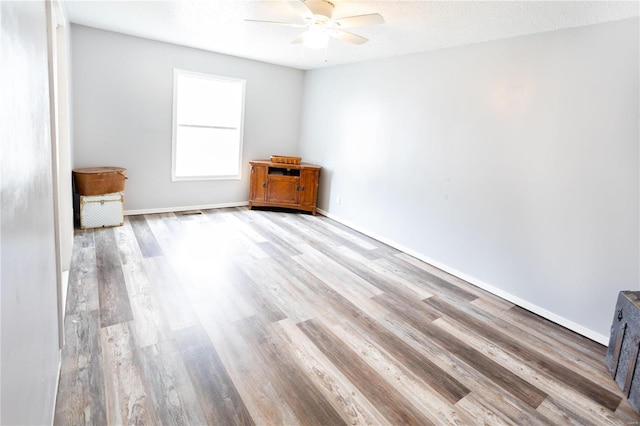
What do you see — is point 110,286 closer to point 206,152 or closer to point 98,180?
point 98,180

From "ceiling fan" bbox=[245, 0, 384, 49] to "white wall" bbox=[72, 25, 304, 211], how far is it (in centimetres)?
245

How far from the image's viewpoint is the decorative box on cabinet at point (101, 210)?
423 cm

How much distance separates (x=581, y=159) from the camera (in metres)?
2.81

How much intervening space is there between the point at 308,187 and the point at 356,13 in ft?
9.85

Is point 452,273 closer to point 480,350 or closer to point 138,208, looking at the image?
point 480,350

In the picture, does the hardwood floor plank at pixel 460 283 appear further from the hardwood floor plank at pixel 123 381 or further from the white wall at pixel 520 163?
the hardwood floor plank at pixel 123 381

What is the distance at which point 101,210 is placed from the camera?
4324mm

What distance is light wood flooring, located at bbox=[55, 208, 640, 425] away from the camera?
188 cm

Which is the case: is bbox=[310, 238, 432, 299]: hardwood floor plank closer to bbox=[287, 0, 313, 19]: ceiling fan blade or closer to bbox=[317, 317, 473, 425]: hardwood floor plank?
bbox=[317, 317, 473, 425]: hardwood floor plank

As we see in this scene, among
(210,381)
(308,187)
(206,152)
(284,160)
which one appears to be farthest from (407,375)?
(206,152)

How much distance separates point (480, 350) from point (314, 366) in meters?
1.18

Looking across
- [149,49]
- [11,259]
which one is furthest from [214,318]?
[149,49]

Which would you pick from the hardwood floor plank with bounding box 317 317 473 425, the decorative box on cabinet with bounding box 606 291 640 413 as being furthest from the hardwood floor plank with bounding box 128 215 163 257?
the decorative box on cabinet with bounding box 606 291 640 413

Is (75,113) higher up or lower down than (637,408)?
higher up
